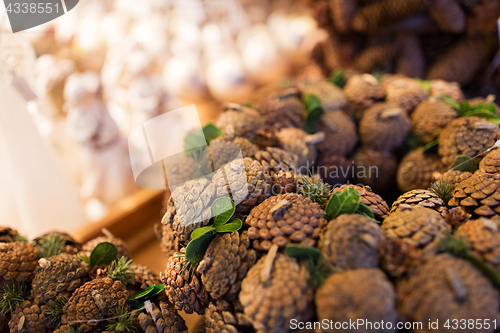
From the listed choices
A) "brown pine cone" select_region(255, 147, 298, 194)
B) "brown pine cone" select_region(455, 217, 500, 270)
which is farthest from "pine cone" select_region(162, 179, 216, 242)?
"brown pine cone" select_region(455, 217, 500, 270)

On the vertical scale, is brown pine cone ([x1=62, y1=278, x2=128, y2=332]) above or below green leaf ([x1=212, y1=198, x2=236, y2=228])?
below

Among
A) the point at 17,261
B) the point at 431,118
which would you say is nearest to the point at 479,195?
the point at 431,118

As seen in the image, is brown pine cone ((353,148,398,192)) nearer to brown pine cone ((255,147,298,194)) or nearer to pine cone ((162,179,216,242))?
brown pine cone ((255,147,298,194))

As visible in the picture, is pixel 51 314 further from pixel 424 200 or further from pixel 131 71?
pixel 131 71

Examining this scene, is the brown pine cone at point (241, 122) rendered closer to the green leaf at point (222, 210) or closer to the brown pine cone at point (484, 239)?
the green leaf at point (222, 210)

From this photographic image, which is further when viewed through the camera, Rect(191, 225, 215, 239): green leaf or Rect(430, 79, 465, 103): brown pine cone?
Rect(430, 79, 465, 103): brown pine cone

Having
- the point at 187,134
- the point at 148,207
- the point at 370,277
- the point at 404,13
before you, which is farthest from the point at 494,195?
the point at 148,207

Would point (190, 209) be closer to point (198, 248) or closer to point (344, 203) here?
point (198, 248)
